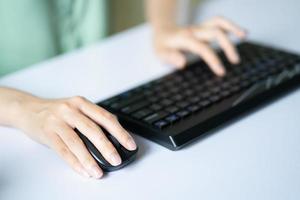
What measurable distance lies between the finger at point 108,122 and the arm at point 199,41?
27 cm

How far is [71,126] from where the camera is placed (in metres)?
0.57

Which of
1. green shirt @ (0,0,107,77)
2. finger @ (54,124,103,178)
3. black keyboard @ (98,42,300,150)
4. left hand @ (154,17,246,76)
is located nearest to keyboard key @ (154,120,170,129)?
black keyboard @ (98,42,300,150)

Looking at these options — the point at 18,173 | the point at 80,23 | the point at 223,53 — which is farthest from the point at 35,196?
the point at 80,23

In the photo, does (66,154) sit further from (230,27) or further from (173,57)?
(230,27)

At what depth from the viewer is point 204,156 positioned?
57 cm

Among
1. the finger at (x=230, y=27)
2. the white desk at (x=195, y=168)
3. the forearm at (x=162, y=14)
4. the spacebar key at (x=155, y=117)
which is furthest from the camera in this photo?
the forearm at (x=162, y=14)

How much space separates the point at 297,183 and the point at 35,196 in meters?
0.29

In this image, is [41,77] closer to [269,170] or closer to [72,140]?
[72,140]

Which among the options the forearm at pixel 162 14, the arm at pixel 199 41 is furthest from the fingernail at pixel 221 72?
the forearm at pixel 162 14

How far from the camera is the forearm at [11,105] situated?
2.10 feet

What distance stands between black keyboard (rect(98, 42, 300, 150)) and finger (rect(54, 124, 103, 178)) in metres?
0.09

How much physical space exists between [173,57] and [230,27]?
0.13 m

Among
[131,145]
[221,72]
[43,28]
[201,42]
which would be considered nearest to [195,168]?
[131,145]

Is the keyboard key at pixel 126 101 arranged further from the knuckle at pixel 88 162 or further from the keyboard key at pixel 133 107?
the knuckle at pixel 88 162
